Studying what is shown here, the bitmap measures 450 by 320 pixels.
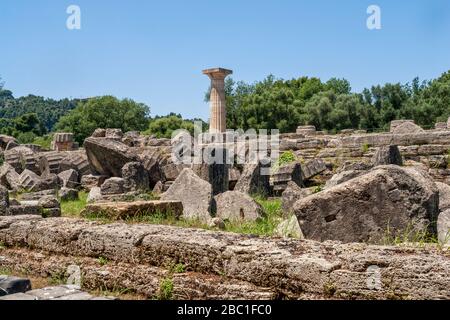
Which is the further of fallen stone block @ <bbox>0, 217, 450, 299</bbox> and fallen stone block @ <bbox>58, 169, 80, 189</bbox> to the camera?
fallen stone block @ <bbox>58, 169, 80, 189</bbox>

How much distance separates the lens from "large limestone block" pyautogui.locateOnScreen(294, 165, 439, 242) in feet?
18.7

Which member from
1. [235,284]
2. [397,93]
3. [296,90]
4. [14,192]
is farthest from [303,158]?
[296,90]

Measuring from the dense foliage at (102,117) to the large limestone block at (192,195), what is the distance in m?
57.2

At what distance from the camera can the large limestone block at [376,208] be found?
224 inches

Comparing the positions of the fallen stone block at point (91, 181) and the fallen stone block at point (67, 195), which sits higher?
the fallen stone block at point (91, 181)

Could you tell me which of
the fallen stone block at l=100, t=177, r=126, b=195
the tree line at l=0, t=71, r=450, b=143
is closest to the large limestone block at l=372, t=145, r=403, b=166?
the fallen stone block at l=100, t=177, r=126, b=195

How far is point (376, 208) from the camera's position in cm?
570

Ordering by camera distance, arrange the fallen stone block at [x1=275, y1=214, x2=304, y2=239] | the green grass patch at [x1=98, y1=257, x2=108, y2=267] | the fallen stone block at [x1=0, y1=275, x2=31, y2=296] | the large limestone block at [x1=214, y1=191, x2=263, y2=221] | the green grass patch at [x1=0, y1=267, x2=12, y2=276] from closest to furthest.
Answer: the fallen stone block at [x1=0, y1=275, x2=31, y2=296] < the green grass patch at [x1=98, y1=257, x2=108, y2=267] < the fallen stone block at [x1=275, y1=214, x2=304, y2=239] < the green grass patch at [x1=0, y1=267, x2=12, y2=276] < the large limestone block at [x1=214, y1=191, x2=263, y2=221]

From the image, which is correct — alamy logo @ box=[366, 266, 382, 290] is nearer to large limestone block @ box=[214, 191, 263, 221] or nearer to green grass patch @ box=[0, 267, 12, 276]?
green grass patch @ box=[0, 267, 12, 276]

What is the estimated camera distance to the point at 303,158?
17.4 metres

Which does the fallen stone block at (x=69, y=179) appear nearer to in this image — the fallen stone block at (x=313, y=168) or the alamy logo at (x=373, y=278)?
the fallen stone block at (x=313, y=168)

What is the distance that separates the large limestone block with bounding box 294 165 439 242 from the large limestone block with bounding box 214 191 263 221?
3.21 m

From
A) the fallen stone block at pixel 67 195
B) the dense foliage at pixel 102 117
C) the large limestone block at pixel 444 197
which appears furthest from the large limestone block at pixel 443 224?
the dense foliage at pixel 102 117
